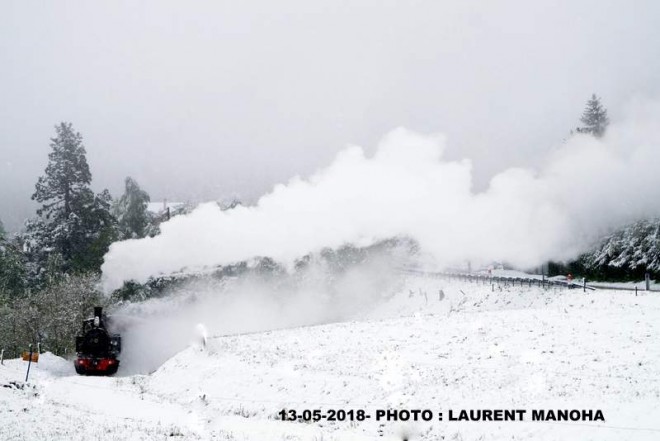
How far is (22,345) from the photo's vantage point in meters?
44.1

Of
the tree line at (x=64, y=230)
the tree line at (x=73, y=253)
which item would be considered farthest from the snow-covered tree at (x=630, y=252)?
the tree line at (x=64, y=230)

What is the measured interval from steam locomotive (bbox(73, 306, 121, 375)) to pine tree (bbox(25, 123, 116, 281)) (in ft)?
99.6

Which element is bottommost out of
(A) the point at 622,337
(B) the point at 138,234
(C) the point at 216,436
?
(C) the point at 216,436

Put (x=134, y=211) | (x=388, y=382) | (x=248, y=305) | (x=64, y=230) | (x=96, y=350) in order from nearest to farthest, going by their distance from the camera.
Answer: (x=388, y=382) → (x=96, y=350) → (x=248, y=305) → (x=64, y=230) → (x=134, y=211)

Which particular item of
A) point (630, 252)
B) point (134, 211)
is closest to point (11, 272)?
point (134, 211)

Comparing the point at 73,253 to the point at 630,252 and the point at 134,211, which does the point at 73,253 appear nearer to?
the point at 134,211

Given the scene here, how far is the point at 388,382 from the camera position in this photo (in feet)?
62.3

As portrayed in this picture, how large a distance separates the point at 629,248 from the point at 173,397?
1448 inches

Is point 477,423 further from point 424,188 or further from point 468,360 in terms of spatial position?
point 424,188

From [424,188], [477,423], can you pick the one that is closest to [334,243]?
[424,188]

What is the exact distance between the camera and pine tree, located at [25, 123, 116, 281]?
58344 millimetres

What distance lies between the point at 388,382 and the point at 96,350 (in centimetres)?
1854

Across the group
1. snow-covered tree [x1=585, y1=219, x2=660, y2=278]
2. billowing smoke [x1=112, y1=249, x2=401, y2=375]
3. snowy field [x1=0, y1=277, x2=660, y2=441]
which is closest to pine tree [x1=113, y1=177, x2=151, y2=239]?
billowing smoke [x1=112, y1=249, x2=401, y2=375]

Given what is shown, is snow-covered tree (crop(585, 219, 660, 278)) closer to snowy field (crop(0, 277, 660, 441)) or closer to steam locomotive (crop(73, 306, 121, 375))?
snowy field (crop(0, 277, 660, 441))
